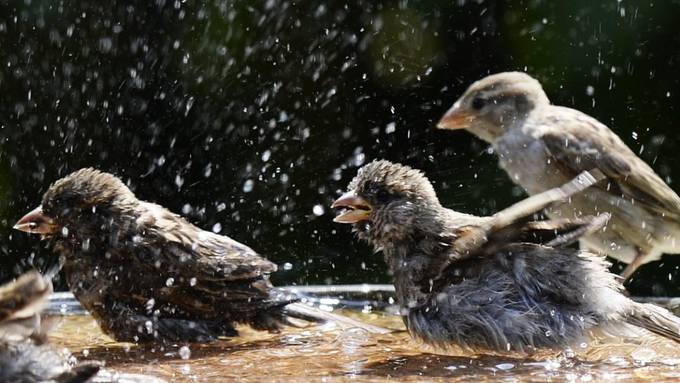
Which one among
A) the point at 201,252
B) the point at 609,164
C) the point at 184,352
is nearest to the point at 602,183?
the point at 609,164

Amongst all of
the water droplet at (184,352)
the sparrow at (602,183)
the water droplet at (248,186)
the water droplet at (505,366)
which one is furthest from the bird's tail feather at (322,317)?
the water droplet at (248,186)

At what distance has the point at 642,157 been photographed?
579 cm

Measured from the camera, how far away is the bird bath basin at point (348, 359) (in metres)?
3.13

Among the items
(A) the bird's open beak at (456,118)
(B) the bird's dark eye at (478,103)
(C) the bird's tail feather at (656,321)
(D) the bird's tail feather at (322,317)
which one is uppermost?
(B) the bird's dark eye at (478,103)

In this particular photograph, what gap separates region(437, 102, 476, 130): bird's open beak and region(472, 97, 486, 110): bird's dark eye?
4cm

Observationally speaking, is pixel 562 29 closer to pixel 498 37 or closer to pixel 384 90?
pixel 498 37

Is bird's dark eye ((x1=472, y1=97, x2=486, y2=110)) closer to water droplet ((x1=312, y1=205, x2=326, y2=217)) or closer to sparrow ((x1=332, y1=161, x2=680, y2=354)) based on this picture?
water droplet ((x1=312, y1=205, x2=326, y2=217))

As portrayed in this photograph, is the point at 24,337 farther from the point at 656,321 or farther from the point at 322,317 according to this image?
the point at 656,321

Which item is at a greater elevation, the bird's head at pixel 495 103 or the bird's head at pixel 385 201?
the bird's head at pixel 495 103

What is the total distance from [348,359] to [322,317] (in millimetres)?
624

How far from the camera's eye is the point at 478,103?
5.36 metres

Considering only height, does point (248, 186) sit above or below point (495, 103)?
below

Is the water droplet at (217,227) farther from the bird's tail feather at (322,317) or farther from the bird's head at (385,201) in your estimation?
the bird's head at (385,201)

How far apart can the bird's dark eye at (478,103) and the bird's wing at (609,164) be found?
1.17ft
